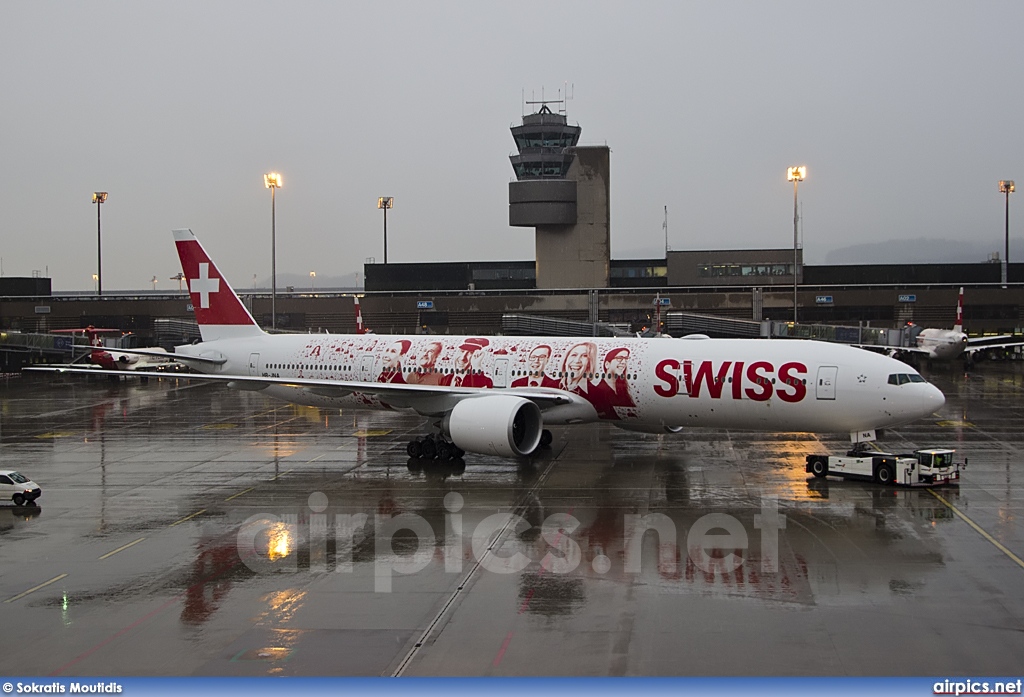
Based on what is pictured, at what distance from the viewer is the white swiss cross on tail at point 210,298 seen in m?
38.2

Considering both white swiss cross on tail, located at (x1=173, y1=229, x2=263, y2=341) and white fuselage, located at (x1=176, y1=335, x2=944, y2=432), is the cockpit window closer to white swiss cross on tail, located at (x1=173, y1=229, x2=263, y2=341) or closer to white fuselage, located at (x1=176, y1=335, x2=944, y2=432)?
white fuselage, located at (x1=176, y1=335, x2=944, y2=432)

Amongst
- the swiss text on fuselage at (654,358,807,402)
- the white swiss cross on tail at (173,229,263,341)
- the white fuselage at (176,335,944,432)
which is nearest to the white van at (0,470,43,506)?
the white fuselage at (176,335,944,432)

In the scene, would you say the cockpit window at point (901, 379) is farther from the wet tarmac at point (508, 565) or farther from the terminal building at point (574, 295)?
the terminal building at point (574, 295)

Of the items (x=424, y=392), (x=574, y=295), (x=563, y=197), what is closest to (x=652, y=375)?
(x=424, y=392)

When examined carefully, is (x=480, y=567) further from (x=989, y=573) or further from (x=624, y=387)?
(x=624, y=387)

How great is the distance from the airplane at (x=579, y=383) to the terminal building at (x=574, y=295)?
126 ft

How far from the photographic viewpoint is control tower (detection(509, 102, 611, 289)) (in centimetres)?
9431

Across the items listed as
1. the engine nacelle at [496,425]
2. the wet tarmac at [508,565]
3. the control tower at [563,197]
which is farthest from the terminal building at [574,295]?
the wet tarmac at [508,565]

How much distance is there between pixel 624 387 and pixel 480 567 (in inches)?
481

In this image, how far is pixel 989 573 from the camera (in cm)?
1759

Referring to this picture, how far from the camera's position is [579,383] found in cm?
3020

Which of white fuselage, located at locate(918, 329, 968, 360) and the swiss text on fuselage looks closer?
the swiss text on fuselage

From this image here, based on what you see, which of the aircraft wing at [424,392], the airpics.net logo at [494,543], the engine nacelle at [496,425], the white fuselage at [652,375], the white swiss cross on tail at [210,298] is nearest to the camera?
the airpics.net logo at [494,543]

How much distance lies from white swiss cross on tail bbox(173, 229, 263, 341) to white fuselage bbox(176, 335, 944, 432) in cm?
247
